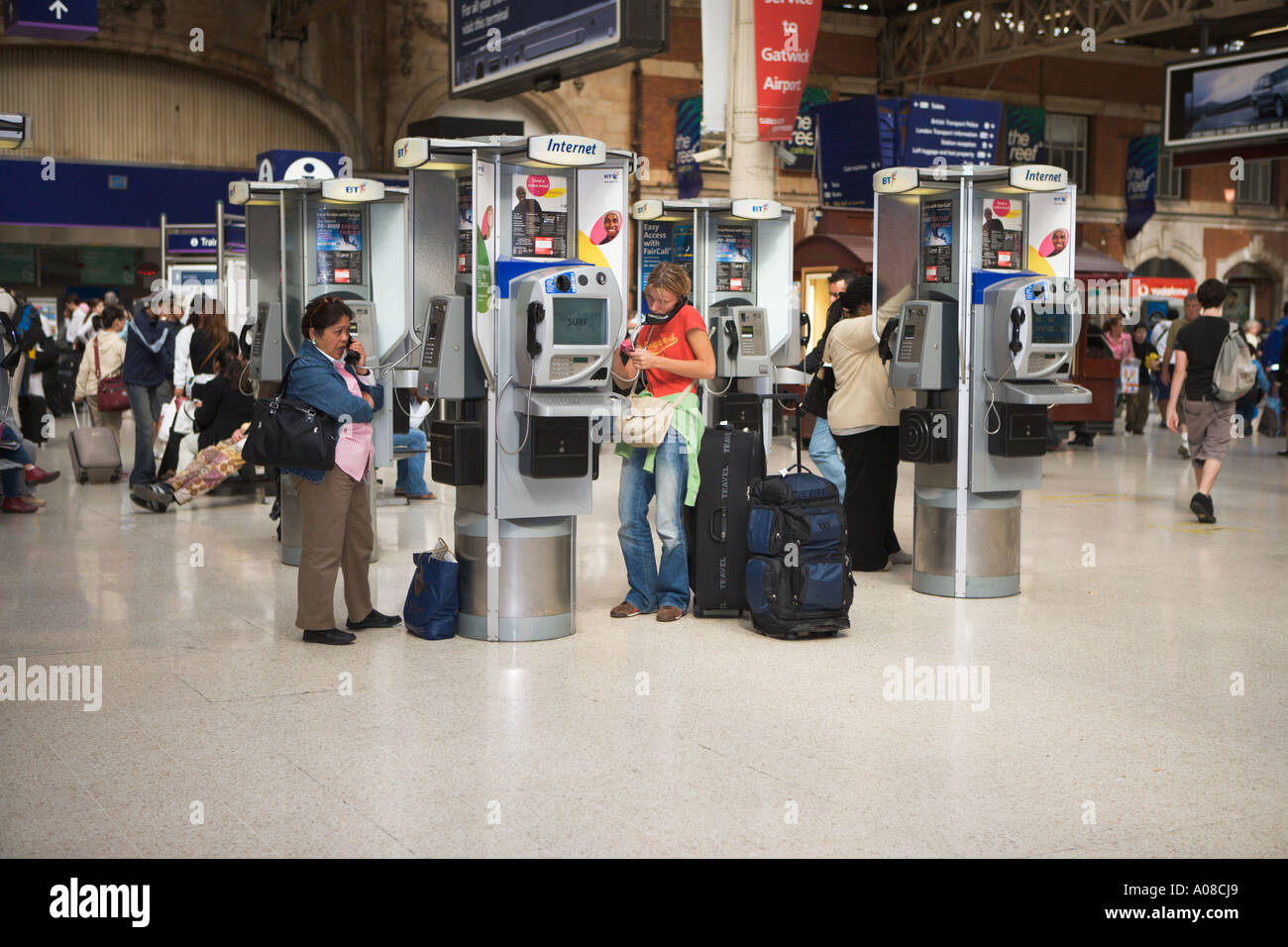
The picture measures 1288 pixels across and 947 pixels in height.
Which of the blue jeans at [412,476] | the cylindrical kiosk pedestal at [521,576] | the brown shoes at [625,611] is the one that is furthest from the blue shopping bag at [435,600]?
the blue jeans at [412,476]

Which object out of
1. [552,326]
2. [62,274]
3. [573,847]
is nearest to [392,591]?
[552,326]

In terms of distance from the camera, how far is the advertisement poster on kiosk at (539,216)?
217 inches

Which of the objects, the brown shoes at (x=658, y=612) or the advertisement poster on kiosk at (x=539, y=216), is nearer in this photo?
the advertisement poster on kiosk at (x=539, y=216)

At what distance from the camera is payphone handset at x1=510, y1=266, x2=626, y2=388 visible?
17.5 ft

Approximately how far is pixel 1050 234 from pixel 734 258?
304cm

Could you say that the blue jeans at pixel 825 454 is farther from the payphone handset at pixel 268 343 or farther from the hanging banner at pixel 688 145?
the hanging banner at pixel 688 145

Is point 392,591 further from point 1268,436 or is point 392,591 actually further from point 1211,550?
point 1268,436

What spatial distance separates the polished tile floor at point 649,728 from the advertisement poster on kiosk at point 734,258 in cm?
290

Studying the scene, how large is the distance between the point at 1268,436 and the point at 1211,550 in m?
9.02

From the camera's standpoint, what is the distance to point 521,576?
5605 millimetres

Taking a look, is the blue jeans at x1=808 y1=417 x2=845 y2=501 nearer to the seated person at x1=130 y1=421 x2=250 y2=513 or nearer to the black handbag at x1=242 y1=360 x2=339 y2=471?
the black handbag at x1=242 y1=360 x2=339 y2=471

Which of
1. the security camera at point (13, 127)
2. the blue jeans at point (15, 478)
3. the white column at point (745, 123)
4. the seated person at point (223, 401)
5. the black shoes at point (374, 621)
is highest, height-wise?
the white column at point (745, 123)

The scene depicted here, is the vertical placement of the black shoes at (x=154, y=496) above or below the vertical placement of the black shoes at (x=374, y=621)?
above

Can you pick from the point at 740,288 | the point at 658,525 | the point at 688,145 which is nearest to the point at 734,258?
the point at 740,288
